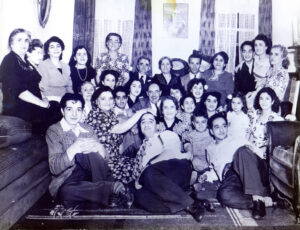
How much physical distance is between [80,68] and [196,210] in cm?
165

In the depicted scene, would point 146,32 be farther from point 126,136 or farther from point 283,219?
point 283,219

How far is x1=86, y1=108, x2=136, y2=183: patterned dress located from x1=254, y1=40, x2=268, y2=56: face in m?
1.53

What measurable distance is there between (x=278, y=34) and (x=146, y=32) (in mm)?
1244

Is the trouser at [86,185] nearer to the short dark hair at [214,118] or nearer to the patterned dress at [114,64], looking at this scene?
the patterned dress at [114,64]

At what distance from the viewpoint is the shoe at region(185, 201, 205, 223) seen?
242cm

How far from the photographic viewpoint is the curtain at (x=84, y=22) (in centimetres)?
286

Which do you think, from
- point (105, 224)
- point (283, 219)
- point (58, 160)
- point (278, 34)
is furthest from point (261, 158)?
point (58, 160)

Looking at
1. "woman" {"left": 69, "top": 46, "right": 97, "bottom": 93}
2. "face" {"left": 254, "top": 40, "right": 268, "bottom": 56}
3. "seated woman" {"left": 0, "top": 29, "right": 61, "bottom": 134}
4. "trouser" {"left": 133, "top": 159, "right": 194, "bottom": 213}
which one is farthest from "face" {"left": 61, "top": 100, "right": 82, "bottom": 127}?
"face" {"left": 254, "top": 40, "right": 268, "bottom": 56}

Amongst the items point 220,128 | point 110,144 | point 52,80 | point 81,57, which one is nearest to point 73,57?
point 81,57

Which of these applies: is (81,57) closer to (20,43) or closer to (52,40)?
(52,40)

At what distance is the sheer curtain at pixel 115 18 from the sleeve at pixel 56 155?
0.99 meters

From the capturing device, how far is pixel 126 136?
9.50 ft

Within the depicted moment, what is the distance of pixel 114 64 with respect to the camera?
295cm

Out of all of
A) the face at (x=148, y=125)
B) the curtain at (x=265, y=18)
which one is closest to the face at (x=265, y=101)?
the curtain at (x=265, y=18)
